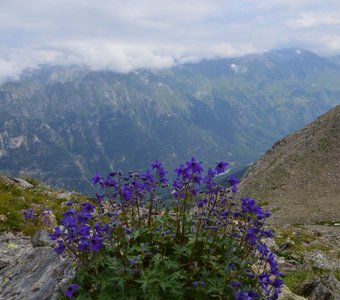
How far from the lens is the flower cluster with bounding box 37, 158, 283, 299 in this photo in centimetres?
664

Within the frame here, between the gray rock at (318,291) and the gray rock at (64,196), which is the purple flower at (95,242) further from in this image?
the gray rock at (64,196)

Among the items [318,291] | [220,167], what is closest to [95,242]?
[220,167]

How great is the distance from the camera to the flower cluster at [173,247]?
664 centimetres

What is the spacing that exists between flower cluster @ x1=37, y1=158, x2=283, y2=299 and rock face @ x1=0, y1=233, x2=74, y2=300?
1.31m

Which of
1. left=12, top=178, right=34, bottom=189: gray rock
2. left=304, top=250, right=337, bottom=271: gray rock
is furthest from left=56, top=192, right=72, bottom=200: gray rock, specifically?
left=304, top=250, right=337, bottom=271: gray rock

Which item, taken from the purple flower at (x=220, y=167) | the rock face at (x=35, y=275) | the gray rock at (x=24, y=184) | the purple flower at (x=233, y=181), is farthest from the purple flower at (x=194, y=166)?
the gray rock at (x=24, y=184)

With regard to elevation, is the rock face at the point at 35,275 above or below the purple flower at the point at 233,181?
below

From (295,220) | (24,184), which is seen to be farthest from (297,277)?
Result: (295,220)

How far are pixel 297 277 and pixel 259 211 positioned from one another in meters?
6.08

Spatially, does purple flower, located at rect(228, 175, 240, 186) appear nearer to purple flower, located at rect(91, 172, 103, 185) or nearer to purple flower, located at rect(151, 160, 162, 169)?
purple flower, located at rect(151, 160, 162, 169)

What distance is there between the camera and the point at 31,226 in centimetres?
1451

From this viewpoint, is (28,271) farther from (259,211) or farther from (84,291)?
(259,211)

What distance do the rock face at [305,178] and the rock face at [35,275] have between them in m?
44.9

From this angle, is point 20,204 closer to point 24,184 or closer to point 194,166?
point 24,184
